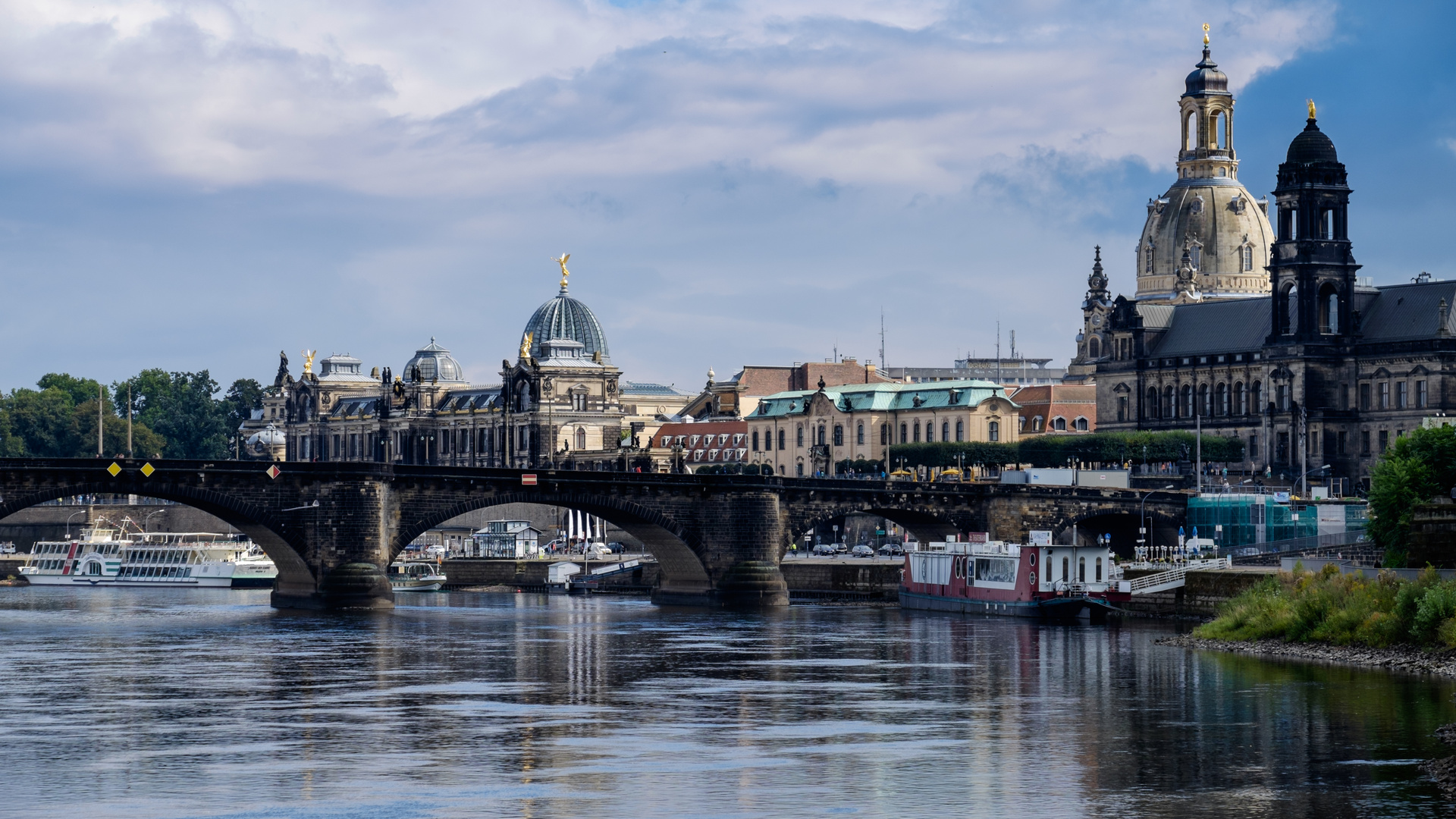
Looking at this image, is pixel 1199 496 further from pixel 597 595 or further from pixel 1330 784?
pixel 1330 784

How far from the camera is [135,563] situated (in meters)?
173

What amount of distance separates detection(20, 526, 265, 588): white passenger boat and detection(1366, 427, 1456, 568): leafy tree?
82.6m

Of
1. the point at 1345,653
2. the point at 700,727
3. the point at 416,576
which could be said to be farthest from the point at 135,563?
the point at 700,727

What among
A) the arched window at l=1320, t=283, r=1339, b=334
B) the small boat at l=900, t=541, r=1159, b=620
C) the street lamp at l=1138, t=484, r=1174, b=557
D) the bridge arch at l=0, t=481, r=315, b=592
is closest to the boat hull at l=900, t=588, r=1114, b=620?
the small boat at l=900, t=541, r=1159, b=620

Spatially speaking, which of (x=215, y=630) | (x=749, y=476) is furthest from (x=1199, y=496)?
(x=215, y=630)

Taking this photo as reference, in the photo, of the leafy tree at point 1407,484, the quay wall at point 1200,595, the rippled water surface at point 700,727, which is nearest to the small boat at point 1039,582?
the quay wall at point 1200,595

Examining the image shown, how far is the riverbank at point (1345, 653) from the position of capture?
69819 mm

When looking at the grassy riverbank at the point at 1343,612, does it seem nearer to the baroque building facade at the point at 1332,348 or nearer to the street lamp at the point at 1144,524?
the street lamp at the point at 1144,524

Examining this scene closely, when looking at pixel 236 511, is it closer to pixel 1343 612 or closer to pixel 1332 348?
pixel 1343 612

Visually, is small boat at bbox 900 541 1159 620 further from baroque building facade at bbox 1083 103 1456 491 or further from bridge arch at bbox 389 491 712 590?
baroque building facade at bbox 1083 103 1456 491

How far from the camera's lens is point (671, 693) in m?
68.2

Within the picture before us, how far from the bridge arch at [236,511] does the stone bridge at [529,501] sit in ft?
0.26

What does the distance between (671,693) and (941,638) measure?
25965 mm

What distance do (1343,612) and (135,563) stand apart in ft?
375
